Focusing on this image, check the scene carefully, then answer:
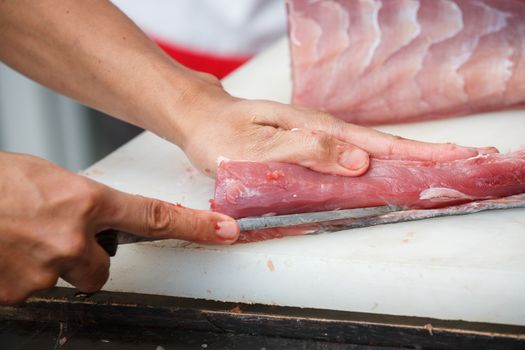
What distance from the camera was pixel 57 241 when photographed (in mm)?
1129

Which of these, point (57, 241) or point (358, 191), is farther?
point (358, 191)

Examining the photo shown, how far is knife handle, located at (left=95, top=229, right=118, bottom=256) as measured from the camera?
4.09ft

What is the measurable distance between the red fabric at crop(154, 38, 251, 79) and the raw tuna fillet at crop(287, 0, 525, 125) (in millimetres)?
952

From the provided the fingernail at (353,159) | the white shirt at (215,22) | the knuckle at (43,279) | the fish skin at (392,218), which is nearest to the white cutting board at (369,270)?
the fish skin at (392,218)

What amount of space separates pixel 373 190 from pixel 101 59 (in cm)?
68

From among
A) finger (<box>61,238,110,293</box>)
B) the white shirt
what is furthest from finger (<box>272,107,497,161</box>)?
the white shirt

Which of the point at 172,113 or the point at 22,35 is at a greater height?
the point at 22,35

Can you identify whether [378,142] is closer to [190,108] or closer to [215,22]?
[190,108]

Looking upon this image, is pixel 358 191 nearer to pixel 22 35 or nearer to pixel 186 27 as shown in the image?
pixel 22 35

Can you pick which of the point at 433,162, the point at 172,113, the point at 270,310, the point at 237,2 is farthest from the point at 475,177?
the point at 237,2

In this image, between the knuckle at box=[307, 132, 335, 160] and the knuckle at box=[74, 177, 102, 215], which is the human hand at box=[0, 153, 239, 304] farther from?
the knuckle at box=[307, 132, 335, 160]

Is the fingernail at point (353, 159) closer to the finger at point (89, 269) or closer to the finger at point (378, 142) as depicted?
the finger at point (378, 142)

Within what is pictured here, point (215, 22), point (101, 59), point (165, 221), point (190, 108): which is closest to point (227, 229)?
point (165, 221)

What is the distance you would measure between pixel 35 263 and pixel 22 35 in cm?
78
